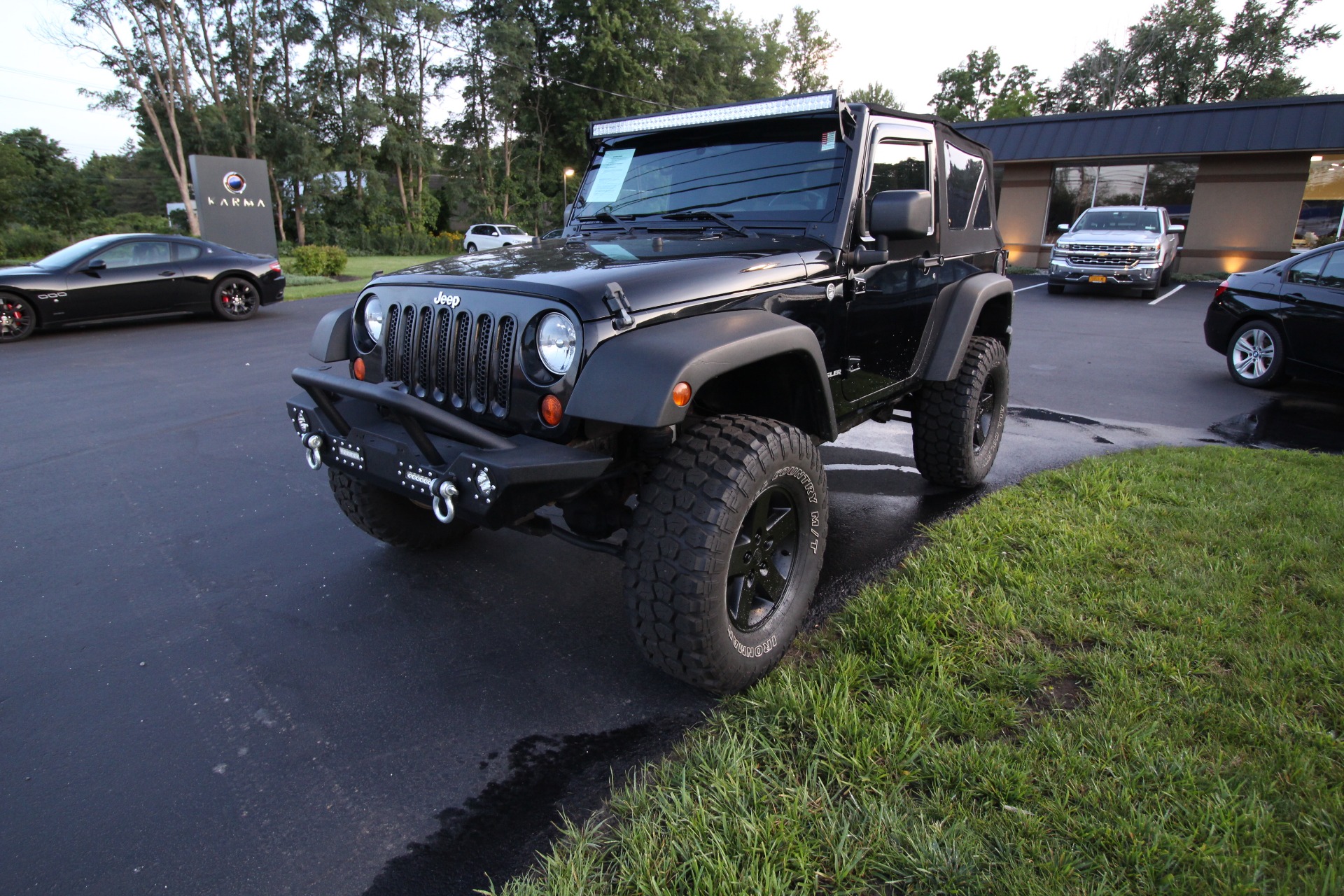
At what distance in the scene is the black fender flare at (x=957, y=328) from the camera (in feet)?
13.1

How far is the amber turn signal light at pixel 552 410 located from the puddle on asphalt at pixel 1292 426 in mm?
5925

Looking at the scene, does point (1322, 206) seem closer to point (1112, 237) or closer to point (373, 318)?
point (1112, 237)

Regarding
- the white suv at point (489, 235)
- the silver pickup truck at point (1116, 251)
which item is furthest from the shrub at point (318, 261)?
the silver pickup truck at point (1116, 251)

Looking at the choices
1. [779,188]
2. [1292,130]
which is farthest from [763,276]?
[1292,130]

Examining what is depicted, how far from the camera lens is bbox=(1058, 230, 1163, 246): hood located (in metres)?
15.1

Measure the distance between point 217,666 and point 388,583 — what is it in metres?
0.80

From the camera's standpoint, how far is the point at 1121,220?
16234 mm

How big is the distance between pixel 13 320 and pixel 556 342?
11.2 meters

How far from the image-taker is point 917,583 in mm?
3314

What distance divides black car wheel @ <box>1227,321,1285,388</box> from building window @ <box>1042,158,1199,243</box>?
1292 centimetres

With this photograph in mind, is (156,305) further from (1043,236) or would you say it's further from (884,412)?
(1043,236)

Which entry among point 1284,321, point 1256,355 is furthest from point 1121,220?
point 1284,321

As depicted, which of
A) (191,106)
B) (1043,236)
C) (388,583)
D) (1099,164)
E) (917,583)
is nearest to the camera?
(917,583)

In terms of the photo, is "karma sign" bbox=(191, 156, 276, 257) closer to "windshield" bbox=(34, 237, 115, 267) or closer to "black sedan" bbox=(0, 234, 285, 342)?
"black sedan" bbox=(0, 234, 285, 342)
